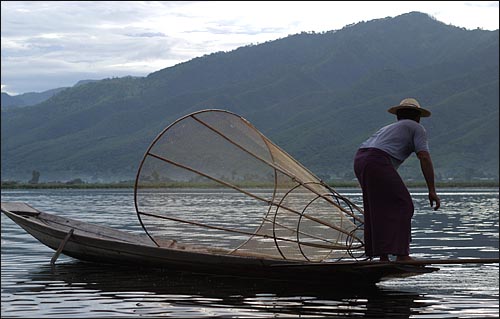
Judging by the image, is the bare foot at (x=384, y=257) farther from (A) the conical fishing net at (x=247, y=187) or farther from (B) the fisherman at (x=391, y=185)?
(A) the conical fishing net at (x=247, y=187)

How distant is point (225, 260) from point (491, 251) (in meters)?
8.03

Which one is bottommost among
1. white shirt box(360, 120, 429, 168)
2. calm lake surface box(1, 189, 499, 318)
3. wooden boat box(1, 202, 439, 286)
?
calm lake surface box(1, 189, 499, 318)

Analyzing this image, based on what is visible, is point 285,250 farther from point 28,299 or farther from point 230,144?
point 28,299

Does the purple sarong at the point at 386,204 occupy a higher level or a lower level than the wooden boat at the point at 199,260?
higher

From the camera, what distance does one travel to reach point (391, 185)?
1030 cm

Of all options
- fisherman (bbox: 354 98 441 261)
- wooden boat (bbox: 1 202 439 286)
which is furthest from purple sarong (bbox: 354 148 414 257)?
wooden boat (bbox: 1 202 439 286)

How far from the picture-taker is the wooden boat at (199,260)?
35.2 feet

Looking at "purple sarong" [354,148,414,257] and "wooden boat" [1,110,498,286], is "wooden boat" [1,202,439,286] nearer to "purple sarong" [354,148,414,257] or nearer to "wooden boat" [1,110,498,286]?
"wooden boat" [1,110,498,286]

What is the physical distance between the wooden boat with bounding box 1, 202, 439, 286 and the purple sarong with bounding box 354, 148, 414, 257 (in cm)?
25

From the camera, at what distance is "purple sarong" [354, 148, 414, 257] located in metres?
10.3

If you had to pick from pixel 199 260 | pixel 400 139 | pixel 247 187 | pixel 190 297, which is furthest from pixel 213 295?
pixel 247 187

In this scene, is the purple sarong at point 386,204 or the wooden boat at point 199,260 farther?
the wooden boat at point 199,260

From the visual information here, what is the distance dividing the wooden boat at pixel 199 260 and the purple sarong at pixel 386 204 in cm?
25

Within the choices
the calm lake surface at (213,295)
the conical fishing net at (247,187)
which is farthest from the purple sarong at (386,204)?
the conical fishing net at (247,187)
